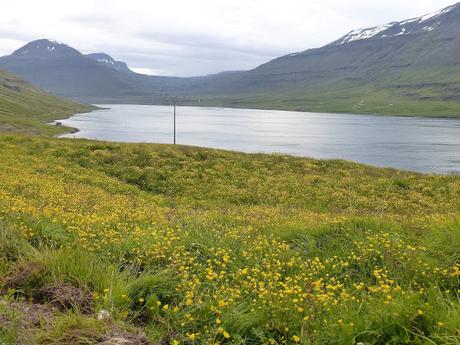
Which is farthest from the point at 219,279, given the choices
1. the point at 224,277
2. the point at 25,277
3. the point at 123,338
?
the point at 25,277

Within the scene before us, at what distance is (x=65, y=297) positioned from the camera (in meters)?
7.08

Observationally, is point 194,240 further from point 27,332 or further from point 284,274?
point 27,332

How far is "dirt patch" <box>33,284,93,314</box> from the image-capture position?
695 cm

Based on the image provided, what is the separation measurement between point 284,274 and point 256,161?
31.3 metres

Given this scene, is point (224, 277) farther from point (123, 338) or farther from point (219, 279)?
point (123, 338)

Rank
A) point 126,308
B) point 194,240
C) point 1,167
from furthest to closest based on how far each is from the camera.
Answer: point 1,167, point 194,240, point 126,308

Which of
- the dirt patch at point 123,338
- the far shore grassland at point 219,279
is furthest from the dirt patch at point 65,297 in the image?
the dirt patch at point 123,338

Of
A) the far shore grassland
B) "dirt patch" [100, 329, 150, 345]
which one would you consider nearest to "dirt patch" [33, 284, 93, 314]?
the far shore grassland

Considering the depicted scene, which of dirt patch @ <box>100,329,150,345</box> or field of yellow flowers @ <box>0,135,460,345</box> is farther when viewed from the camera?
field of yellow flowers @ <box>0,135,460,345</box>

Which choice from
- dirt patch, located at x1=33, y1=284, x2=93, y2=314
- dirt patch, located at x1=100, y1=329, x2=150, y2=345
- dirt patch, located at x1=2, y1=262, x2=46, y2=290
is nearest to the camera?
dirt patch, located at x1=100, y1=329, x2=150, y2=345

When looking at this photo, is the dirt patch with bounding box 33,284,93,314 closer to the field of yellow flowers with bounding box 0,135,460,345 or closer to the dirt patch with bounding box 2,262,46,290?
the field of yellow flowers with bounding box 0,135,460,345

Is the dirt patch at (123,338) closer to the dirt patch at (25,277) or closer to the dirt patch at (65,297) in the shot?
the dirt patch at (65,297)

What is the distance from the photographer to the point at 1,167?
25.2 m

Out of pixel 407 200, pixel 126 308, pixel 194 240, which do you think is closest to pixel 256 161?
pixel 407 200
